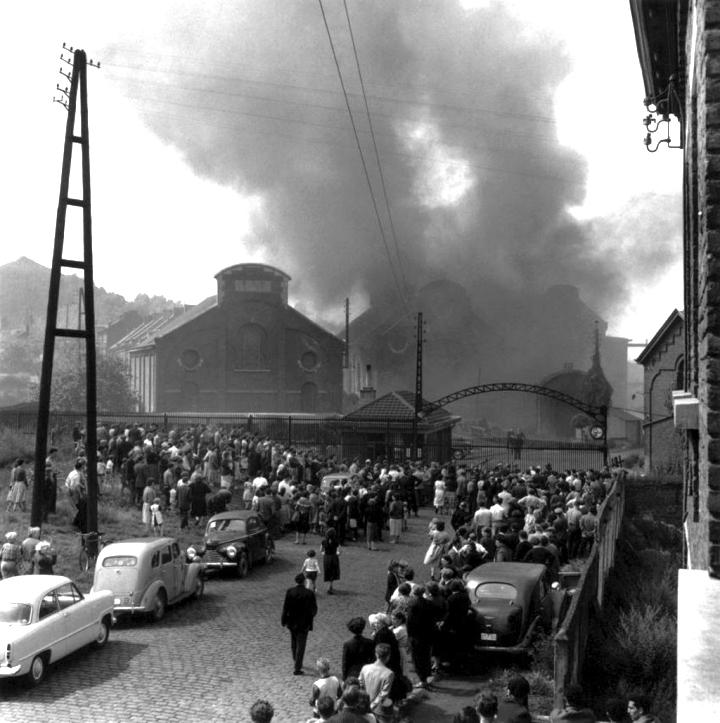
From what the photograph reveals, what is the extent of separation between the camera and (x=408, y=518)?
26.0 m

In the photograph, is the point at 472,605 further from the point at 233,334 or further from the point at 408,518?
the point at 233,334

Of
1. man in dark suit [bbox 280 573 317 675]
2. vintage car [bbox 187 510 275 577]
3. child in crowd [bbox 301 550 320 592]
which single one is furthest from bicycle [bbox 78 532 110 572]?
man in dark suit [bbox 280 573 317 675]

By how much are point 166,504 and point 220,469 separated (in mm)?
3642

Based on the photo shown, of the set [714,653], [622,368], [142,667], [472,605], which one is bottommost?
[142,667]

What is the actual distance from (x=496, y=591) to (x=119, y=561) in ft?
19.5

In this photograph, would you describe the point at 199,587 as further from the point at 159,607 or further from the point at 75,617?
the point at 75,617

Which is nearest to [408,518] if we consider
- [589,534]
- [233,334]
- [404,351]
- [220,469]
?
[220,469]

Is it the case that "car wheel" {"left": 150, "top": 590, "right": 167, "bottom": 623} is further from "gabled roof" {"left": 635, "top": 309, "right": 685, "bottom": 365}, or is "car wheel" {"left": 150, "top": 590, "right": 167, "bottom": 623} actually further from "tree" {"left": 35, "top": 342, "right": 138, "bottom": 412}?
"tree" {"left": 35, "top": 342, "right": 138, "bottom": 412}

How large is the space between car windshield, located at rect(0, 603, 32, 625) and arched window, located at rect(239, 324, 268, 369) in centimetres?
4926

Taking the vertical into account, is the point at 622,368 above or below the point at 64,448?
above

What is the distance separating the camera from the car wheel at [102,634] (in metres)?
12.9

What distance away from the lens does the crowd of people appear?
9562 millimetres

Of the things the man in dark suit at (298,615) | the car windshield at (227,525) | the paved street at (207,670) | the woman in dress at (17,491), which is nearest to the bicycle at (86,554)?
the car windshield at (227,525)

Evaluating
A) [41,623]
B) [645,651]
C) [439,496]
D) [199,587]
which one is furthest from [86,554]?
[439,496]
